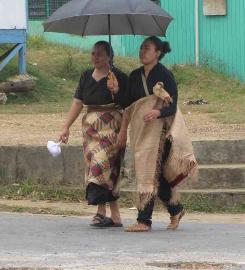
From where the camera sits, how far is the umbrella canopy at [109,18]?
7070 mm

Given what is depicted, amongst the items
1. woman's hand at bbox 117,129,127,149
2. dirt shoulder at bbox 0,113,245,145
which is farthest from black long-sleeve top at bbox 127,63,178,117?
dirt shoulder at bbox 0,113,245,145

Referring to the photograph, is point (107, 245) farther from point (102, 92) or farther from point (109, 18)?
point (109, 18)

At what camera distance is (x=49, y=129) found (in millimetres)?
11656

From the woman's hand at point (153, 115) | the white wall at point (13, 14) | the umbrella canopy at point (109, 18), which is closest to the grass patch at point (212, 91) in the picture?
the white wall at point (13, 14)

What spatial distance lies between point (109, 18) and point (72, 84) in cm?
905

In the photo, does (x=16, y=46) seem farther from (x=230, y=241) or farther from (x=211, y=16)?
(x=230, y=241)

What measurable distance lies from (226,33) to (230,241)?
1155 cm

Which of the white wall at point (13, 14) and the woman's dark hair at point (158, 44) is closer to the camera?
the woman's dark hair at point (158, 44)

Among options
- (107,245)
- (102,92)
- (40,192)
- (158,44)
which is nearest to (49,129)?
(40,192)

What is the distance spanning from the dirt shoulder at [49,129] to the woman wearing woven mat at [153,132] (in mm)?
2739

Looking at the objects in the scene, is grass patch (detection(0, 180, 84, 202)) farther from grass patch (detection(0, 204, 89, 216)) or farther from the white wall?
the white wall

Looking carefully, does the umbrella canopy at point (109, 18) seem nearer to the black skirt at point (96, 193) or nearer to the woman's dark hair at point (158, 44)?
the woman's dark hair at point (158, 44)

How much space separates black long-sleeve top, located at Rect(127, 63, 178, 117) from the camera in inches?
280

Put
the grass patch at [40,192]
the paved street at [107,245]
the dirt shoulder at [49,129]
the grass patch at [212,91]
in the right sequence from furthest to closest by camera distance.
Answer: the grass patch at [212,91]
the dirt shoulder at [49,129]
the grass patch at [40,192]
the paved street at [107,245]
